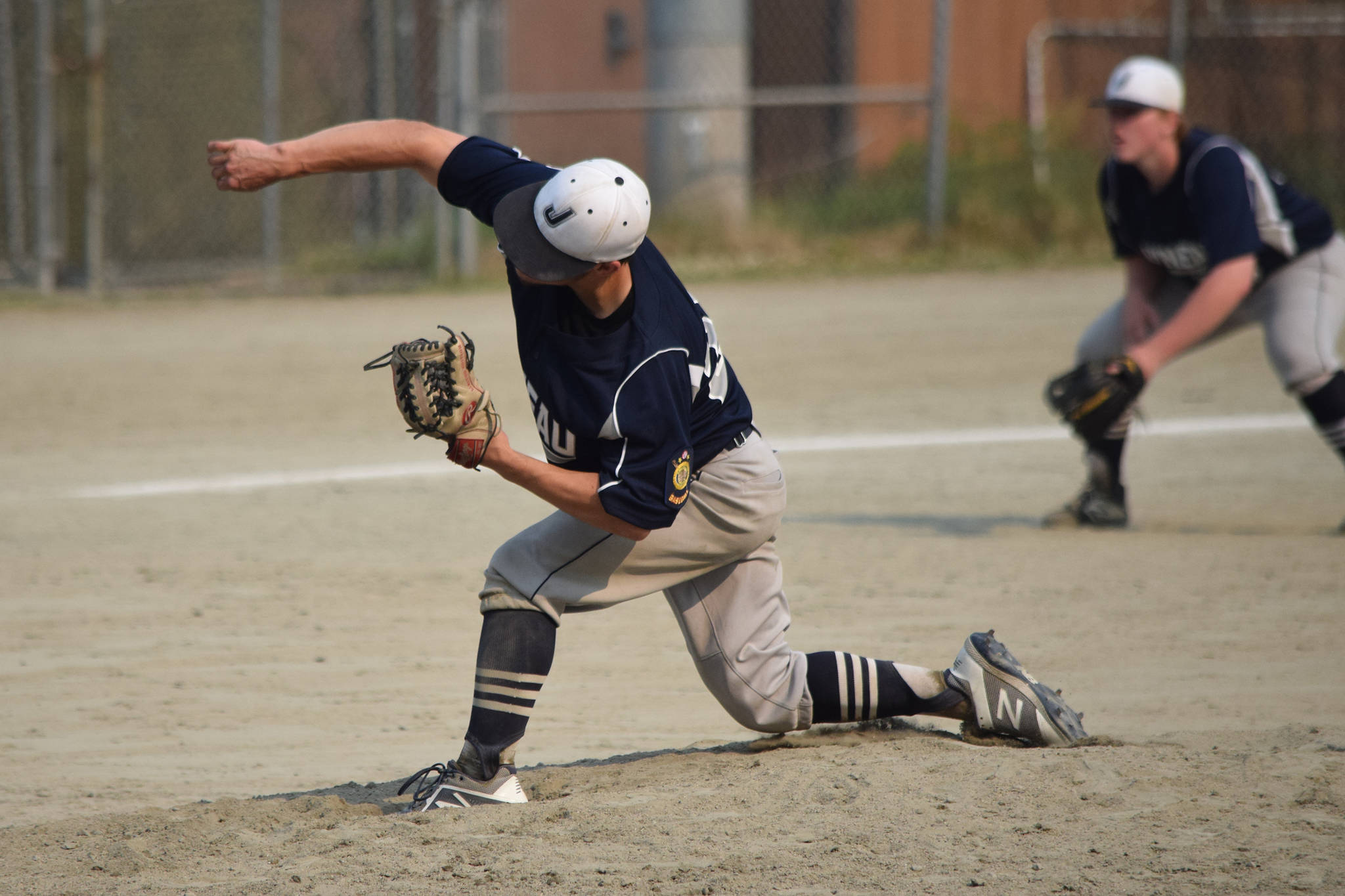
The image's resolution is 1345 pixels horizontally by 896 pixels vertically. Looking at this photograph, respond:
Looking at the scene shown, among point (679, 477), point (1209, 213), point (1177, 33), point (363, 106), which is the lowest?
point (679, 477)

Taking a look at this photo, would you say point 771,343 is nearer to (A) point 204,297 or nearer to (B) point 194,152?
(A) point 204,297

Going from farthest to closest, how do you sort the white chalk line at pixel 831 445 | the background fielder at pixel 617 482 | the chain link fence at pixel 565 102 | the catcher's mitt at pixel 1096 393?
1. the chain link fence at pixel 565 102
2. the white chalk line at pixel 831 445
3. the catcher's mitt at pixel 1096 393
4. the background fielder at pixel 617 482

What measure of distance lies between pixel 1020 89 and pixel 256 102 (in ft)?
22.4

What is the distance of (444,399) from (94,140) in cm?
840

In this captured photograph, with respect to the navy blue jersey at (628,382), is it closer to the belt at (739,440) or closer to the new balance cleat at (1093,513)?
the belt at (739,440)

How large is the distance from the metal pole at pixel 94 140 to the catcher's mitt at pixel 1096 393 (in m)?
7.44

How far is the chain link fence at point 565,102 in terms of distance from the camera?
10.7m

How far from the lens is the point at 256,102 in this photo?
38.7 feet

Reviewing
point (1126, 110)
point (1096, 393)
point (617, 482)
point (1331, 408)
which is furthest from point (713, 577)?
point (1331, 408)

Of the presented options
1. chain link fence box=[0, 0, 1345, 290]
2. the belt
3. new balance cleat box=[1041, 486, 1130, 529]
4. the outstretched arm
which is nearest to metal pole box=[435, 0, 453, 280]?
chain link fence box=[0, 0, 1345, 290]

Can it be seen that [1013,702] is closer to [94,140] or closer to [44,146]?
[94,140]

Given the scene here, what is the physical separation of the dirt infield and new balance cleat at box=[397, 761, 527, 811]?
0.06m

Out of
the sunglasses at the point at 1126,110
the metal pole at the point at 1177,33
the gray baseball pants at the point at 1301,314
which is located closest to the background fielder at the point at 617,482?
the gray baseball pants at the point at 1301,314

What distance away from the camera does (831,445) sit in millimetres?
7551
